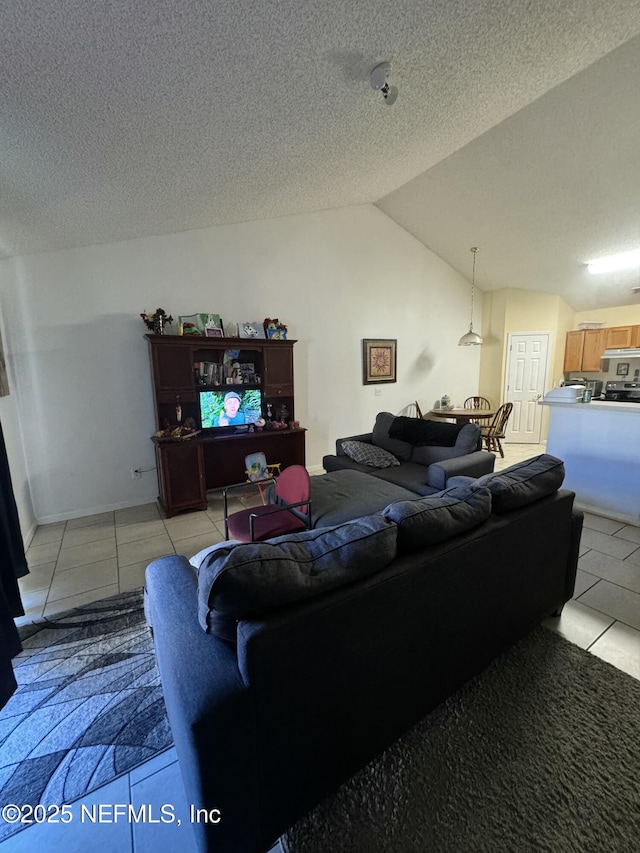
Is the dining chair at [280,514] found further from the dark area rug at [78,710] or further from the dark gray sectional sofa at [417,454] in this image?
the dark gray sectional sofa at [417,454]

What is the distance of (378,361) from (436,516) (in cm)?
426

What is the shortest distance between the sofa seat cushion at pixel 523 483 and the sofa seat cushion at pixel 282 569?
2.07 ft

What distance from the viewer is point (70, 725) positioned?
1.49 metres

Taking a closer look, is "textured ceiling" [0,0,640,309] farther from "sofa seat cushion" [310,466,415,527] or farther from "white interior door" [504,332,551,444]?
"sofa seat cushion" [310,466,415,527]

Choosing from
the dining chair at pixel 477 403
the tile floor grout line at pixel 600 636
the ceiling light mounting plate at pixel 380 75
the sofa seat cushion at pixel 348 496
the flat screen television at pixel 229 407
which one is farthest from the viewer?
the dining chair at pixel 477 403

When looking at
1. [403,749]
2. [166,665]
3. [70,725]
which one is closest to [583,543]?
[403,749]

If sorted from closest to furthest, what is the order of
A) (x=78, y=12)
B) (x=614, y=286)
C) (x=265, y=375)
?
1. (x=78, y=12)
2. (x=265, y=375)
3. (x=614, y=286)

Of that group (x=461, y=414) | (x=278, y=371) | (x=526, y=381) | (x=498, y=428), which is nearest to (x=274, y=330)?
(x=278, y=371)

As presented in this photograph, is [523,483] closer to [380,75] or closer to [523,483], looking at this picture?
[523,483]

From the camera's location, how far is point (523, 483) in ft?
5.48

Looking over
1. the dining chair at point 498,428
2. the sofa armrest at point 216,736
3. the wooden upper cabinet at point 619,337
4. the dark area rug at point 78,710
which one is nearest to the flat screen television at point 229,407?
the dark area rug at point 78,710

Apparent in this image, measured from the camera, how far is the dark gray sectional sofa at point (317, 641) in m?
0.92

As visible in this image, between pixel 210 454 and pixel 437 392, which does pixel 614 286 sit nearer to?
pixel 437 392

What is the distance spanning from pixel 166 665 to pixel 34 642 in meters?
1.46
